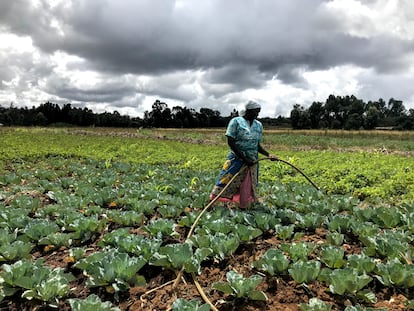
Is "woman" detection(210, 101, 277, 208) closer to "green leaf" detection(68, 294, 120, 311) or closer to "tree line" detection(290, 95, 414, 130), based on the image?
"green leaf" detection(68, 294, 120, 311)

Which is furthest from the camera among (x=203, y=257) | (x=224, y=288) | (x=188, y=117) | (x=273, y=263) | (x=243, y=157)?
(x=188, y=117)

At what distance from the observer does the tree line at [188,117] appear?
6444 centimetres

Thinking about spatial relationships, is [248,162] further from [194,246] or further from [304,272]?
[304,272]

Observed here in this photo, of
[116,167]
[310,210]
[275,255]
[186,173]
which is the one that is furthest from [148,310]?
Answer: [116,167]

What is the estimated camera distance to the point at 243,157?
5.27 meters

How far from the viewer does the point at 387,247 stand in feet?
12.3

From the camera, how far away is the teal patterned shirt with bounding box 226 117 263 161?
5.26 metres

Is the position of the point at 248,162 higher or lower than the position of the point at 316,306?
higher

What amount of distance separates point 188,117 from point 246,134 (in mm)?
62734

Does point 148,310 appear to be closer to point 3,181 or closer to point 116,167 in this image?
point 3,181

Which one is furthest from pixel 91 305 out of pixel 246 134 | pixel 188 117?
pixel 188 117

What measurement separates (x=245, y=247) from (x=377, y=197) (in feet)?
14.8

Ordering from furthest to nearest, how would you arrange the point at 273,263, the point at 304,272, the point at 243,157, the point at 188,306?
1. the point at 243,157
2. the point at 273,263
3. the point at 304,272
4. the point at 188,306

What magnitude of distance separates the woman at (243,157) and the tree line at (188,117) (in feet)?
186
